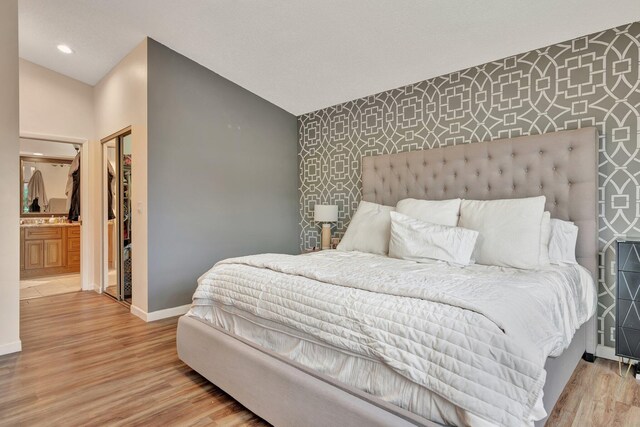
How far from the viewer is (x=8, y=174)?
2510 mm

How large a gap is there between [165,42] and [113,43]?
608 mm

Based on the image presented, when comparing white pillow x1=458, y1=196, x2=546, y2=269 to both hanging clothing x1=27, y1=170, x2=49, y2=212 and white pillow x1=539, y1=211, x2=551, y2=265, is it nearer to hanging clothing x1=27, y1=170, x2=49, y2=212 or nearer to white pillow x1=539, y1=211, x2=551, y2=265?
white pillow x1=539, y1=211, x2=551, y2=265

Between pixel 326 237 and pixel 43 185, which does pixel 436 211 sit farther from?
pixel 43 185

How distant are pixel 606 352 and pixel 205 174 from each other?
12.4ft

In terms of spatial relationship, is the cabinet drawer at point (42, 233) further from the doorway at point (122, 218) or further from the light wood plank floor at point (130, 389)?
the light wood plank floor at point (130, 389)

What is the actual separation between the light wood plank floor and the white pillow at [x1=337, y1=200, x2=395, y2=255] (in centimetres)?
152

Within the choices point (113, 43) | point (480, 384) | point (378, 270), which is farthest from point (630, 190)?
point (113, 43)

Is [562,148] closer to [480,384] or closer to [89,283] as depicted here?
[480,384]

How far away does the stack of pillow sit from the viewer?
224cm

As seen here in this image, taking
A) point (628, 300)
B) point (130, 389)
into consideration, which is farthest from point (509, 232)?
point (130, 389)

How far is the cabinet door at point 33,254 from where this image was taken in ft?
16.9

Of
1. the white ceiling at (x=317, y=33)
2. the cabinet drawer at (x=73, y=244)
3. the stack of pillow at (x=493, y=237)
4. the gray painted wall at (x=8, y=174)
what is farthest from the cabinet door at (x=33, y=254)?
the stack of pillow at (x=493, y=237)

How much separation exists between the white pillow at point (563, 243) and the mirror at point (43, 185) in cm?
670

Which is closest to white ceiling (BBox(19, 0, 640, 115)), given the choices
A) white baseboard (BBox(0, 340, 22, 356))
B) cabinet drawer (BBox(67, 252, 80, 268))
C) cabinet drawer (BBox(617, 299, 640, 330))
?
cabinet drawer (BBox(617, 299, 640, 330))
